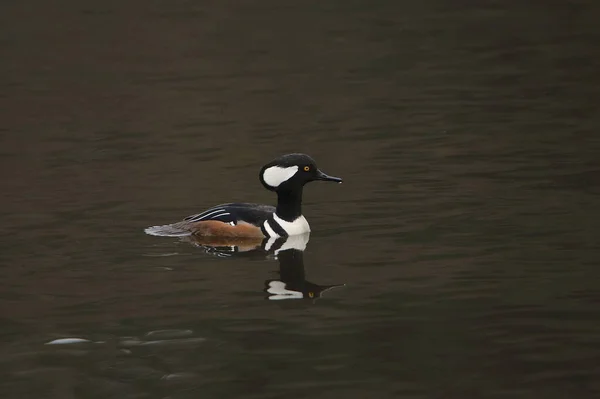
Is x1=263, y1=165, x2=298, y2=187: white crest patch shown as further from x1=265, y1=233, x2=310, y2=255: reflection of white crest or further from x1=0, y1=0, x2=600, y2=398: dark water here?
x1=0, y1=0, x2=600, y2=398: dark water

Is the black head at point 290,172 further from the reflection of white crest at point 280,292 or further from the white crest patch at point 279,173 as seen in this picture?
the reflection of white crest at point 280,292

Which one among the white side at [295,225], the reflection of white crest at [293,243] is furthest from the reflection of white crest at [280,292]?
the white side at [295,225]

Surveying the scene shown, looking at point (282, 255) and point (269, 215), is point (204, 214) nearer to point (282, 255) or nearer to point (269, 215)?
point (269, 215)

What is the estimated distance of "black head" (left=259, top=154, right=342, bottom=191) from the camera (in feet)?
48.7

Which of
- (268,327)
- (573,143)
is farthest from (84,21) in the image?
(268,327)

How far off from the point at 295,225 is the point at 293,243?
30 cm

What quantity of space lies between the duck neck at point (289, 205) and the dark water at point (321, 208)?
1.44 ft

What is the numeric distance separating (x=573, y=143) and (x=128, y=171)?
19.8 feet

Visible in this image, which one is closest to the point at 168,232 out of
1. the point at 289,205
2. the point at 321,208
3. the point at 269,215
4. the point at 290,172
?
the point at 269,215

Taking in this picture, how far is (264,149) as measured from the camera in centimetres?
2025

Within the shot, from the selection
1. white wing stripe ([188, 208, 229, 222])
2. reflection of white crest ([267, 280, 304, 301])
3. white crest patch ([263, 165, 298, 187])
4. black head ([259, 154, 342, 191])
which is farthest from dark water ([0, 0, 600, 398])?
white crest patch ([263, 165, 298, 187])

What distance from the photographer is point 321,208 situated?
1614 centimetres

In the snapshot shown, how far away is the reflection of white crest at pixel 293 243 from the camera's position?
1429cm

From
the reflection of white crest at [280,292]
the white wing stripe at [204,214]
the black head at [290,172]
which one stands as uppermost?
the black head at [290,172]
